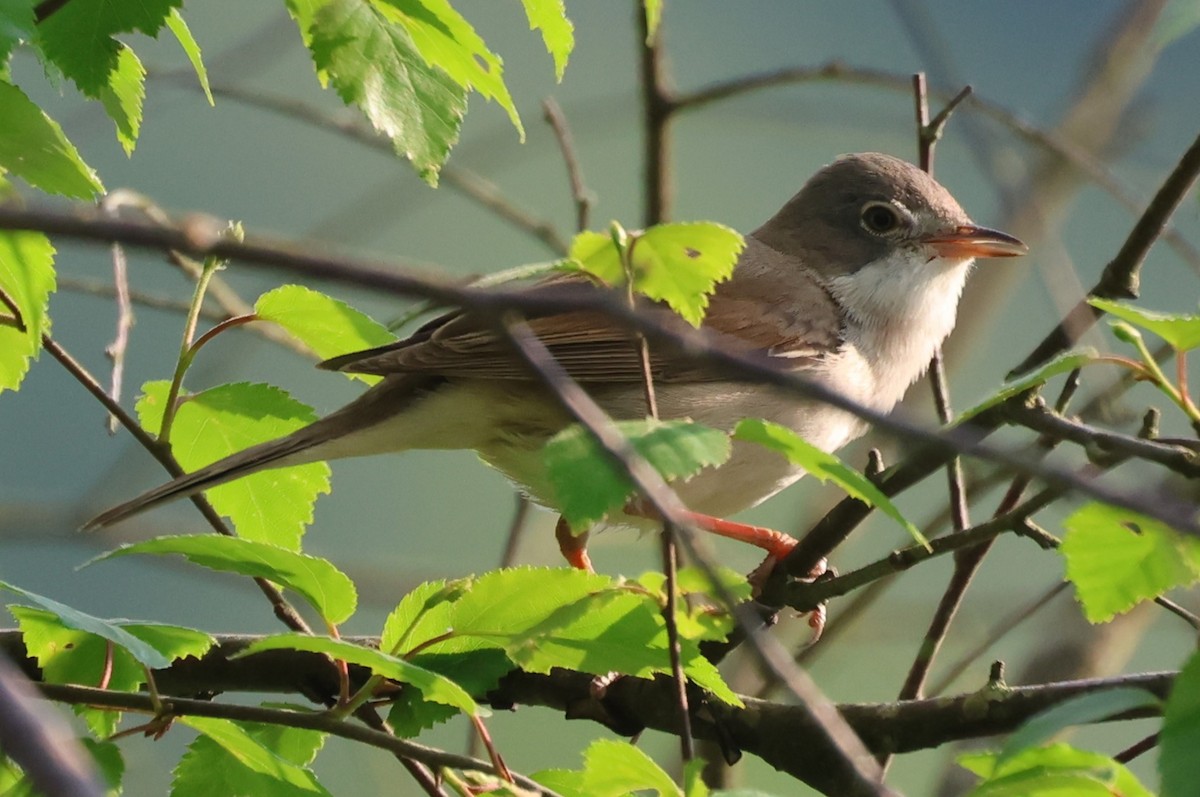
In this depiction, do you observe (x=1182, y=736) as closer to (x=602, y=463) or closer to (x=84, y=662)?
(x=602, y=463)

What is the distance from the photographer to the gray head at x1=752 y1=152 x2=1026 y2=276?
4.73m

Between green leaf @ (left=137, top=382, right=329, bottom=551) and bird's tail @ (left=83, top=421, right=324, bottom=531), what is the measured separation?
0.02 m

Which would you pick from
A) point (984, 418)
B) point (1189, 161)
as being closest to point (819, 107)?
point (1189, 161)

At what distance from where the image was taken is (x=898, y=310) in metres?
4.66

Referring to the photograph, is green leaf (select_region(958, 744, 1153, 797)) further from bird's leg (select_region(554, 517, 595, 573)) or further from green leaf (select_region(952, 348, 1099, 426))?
bird's leg (select_region(554, 517, 595, 573))

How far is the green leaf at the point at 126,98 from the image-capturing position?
102 inches

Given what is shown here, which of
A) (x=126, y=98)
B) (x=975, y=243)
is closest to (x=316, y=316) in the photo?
(x=126, y=98)

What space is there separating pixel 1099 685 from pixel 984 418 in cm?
47

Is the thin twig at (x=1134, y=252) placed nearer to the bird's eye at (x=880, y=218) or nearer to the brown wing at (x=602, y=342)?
the brown wing at (x=602, y=342)

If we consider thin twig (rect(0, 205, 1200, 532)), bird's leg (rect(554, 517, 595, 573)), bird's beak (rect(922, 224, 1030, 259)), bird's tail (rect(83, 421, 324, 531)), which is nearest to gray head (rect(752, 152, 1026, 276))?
bird's beak (rect(922, 224, 1030, 259))

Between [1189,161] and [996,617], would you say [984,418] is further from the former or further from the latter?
[996,617]

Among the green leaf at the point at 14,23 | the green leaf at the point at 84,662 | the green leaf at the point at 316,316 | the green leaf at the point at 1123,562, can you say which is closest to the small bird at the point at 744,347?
the green leaf at the point at 316,316

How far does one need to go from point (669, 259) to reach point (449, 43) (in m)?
0.79

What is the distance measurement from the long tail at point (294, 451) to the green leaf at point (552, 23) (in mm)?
1027
